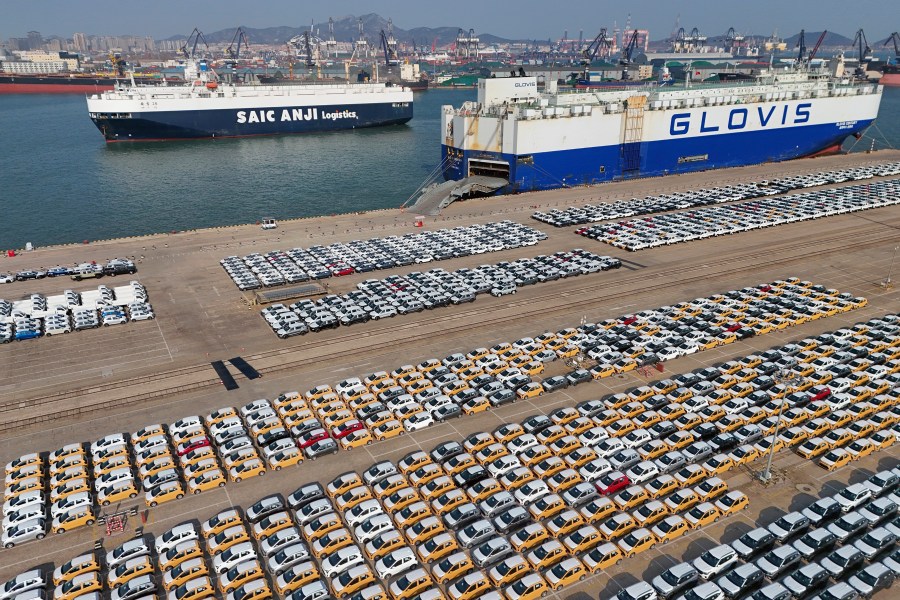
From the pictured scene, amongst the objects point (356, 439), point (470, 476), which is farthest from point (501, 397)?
point (356, 439)

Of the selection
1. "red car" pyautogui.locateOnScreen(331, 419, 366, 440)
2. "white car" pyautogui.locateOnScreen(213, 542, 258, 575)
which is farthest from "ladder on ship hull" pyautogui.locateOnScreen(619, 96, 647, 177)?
"white car" pyautogui.locateOnScreen(213, 542, 258, 575)

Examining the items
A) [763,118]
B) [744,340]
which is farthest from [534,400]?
[763,118]

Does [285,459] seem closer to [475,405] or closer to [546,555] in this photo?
[475,405]

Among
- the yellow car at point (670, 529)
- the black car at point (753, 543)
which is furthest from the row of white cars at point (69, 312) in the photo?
the black car at point (753, 543)

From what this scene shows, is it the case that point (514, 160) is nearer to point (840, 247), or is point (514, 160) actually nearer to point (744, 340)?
point (840, 247)

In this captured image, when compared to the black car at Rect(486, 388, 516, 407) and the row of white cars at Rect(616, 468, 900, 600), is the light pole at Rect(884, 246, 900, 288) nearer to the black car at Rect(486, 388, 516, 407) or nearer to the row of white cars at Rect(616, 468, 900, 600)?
the row of white cars at Rect(616, 468, 900, 600)

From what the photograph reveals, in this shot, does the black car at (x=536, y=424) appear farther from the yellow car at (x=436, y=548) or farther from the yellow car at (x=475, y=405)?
the yellow car at (x=436, y=548)
